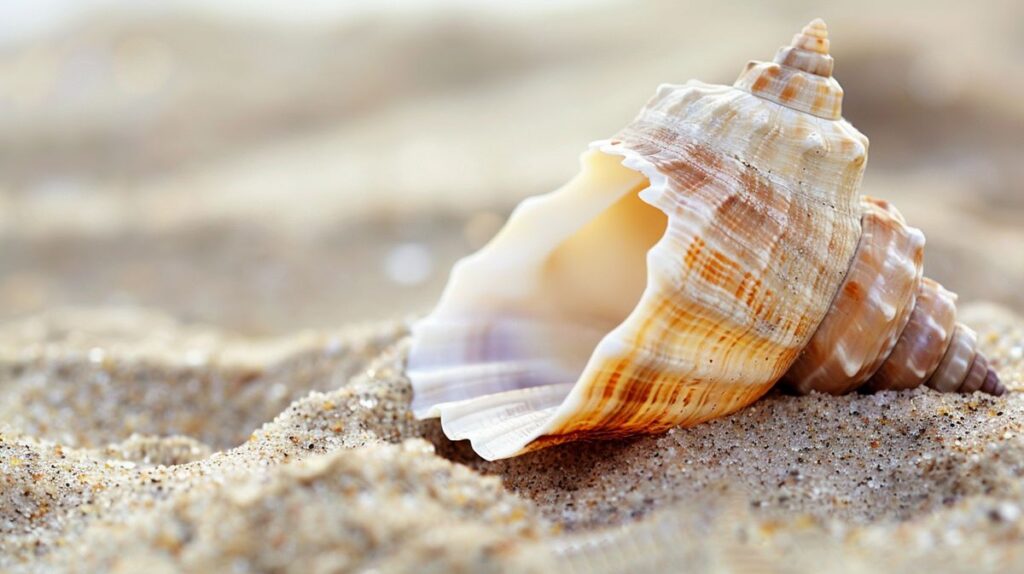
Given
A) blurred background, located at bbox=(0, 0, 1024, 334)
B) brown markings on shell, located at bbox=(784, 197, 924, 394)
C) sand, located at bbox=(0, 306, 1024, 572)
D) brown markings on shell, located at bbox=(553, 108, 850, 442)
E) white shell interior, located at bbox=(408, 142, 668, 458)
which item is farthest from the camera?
blurred background, located at bbox=(0, 0, 1024, 334)

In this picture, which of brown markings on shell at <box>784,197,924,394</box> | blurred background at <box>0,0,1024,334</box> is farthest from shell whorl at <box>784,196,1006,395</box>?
blurred background at <box>0,0,1024,334</box>

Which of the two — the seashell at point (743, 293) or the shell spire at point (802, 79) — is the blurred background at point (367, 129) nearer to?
the seashell at point (743, 293)

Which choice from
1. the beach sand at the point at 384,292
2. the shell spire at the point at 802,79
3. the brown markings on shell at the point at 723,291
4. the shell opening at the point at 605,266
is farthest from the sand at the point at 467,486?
the shell spire at the point at 802,79

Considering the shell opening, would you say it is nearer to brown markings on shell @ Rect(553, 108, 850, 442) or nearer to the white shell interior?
the white shell interior

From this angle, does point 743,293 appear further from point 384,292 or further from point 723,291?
point 384,292

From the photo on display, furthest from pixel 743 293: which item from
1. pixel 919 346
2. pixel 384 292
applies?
pixel 384 292
